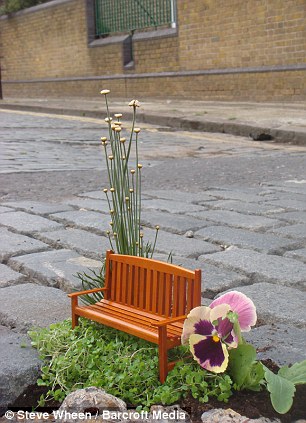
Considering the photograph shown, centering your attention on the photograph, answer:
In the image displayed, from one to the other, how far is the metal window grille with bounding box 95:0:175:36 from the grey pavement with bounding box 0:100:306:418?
34.2 ft

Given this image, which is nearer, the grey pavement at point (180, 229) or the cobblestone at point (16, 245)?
the grey pavement at point (180, 229)

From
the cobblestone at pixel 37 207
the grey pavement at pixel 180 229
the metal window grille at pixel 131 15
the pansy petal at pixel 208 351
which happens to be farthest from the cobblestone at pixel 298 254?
the metal window grille at pixel 131 15

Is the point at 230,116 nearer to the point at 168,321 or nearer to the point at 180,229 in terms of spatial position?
the point at 180,229

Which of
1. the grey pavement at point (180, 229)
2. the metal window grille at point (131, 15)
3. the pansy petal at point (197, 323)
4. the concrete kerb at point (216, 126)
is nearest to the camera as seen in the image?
the pansy petal at point (197, 323)

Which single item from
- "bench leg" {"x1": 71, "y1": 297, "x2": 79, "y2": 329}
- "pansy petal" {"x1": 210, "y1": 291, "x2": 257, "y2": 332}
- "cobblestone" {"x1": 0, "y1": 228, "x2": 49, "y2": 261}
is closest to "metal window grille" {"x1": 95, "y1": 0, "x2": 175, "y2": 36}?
"cobblestone" {"x1": 0, "y1": 228, "x2": 49, "y2": 261}

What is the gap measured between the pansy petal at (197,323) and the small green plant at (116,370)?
3.7 inches

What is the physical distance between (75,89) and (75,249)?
59.3 feet

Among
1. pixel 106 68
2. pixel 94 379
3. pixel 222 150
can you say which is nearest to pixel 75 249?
pixel 94 379

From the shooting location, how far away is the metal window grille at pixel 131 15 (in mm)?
17734

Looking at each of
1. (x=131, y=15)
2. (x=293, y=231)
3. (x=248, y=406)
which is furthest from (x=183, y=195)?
(x=131, y=15)

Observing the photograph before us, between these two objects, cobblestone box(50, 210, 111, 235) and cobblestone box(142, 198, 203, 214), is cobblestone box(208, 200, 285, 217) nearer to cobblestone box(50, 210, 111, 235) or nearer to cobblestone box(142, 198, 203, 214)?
cobblestone box(142, 198, 203, 214)

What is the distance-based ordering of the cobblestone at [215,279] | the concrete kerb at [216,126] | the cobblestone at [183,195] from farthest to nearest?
the concrete kerb at [216,126], the cobblestone at [183,195], the cobblestone at [215,279]

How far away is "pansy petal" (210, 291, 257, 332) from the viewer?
1934 mm

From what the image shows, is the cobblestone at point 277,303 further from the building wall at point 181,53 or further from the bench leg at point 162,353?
the building wall at point 181,53
